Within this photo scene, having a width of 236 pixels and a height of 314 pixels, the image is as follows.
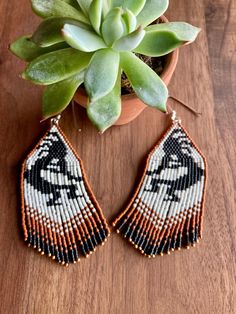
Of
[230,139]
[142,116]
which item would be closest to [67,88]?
[142,116]

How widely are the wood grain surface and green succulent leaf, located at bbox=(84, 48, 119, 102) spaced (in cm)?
19

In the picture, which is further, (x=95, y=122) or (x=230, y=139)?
(x=230, y=139)

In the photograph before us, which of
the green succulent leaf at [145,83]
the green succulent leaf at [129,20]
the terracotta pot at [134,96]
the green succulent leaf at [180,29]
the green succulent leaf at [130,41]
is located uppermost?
the green succulent leaf at [129,20]

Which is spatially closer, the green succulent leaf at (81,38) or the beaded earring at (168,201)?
the green succulent leaf at (81,38)

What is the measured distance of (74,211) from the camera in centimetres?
68

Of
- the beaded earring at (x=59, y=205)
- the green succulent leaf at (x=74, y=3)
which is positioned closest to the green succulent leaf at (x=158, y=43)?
the green succulent leaf at (x=74, y=3)

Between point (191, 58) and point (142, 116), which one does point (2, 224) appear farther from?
point (191, 58)

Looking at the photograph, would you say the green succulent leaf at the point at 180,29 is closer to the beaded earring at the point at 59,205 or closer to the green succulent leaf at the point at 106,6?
the green succulent leaf at the point at 106,6

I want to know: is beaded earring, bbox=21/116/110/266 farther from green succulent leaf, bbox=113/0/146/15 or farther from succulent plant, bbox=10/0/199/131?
green succulent leaf, bbox=113/0/146/15

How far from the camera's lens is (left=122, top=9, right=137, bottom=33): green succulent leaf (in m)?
0.54

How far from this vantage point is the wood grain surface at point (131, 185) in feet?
2.07

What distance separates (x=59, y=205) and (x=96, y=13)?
29 centimetres

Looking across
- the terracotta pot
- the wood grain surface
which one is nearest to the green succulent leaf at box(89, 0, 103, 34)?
the terracotta pot

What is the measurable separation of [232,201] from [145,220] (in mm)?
139
